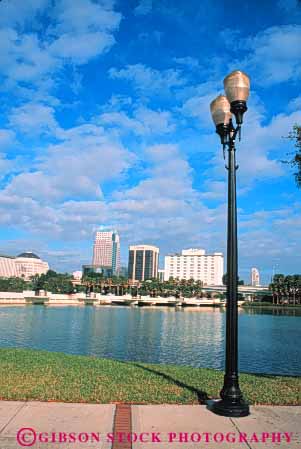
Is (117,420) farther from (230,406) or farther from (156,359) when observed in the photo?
(156,359)

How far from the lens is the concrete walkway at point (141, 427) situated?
226 inches

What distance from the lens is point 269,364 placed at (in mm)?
20734

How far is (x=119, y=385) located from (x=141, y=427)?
316 centimetres

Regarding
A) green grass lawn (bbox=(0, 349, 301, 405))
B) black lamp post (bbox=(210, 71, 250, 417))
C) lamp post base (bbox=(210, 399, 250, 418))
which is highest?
black lamp post (bbox=(210, 71, 250, 417))

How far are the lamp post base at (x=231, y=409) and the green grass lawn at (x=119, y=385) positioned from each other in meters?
0.87

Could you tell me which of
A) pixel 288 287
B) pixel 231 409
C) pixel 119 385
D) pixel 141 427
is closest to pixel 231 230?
pixel 231 409

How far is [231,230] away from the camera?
8.27 metres

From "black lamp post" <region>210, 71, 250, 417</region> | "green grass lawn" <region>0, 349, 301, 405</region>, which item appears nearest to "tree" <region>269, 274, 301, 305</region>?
"green grass lawn" <region>0, 349, 301, 405</region>

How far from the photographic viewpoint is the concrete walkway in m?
5.74

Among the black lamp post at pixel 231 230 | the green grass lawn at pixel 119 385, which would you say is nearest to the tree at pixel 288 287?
the green grass lawn at pixel 119 385

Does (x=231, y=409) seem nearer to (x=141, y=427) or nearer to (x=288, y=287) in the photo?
(x=141, y=427)

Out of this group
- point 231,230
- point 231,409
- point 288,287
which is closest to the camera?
point 231,409

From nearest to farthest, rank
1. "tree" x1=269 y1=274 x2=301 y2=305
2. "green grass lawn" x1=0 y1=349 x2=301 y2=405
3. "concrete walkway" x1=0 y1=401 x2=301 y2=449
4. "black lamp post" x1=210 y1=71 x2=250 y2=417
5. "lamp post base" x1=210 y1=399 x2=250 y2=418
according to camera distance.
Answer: "concrete walkway" x1=0 y1=401 x2=301 y2=449, "lamp post base" x1=210 y1=399 x2=250 y2=418, "black lamp post" x1=210 y1=71 x2=250 y2=417, "green grass lawn" x1=0 y1=349 x2=301 y2=405, "tree" x1=269 y1=274 x2=301 y2=305

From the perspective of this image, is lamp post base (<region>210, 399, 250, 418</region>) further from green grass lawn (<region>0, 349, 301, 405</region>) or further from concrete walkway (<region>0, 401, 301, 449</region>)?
green grass lawn (<region>0, 349, 301, 405</region>)
